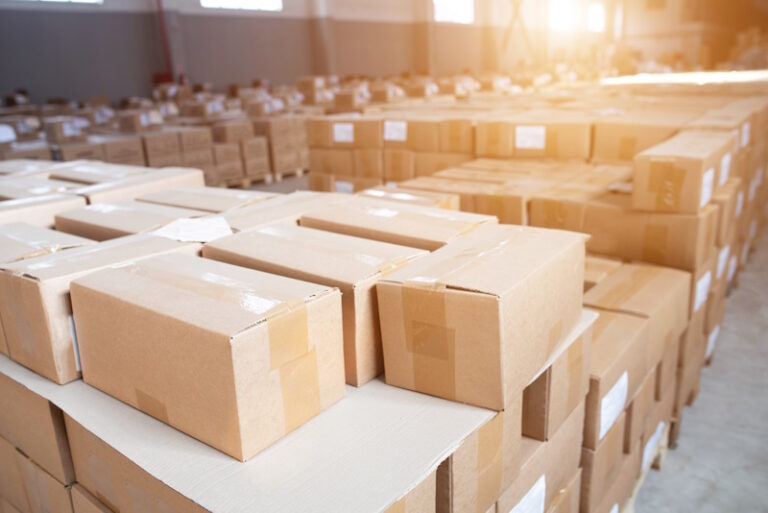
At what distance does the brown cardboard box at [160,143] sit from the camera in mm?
6220

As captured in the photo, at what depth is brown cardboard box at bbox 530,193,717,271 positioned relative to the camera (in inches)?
92.2

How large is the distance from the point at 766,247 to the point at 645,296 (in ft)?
12.6

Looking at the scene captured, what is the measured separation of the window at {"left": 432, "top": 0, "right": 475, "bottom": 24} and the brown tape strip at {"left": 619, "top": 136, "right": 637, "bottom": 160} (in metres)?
12.7

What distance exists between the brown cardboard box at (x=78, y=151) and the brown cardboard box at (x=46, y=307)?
15.2ft

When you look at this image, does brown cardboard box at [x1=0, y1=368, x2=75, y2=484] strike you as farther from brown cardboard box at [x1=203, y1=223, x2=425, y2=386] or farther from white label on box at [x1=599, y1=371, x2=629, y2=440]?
white label on box at [x1=599, y1=371, x2=629, y2=440]

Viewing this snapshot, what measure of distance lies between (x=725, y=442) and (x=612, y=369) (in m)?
1.40

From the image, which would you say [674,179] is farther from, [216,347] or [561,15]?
[561,15]

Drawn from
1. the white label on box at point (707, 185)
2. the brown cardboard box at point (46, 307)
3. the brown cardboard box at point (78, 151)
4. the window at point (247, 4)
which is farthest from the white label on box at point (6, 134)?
the white label on box at point (707, 185)

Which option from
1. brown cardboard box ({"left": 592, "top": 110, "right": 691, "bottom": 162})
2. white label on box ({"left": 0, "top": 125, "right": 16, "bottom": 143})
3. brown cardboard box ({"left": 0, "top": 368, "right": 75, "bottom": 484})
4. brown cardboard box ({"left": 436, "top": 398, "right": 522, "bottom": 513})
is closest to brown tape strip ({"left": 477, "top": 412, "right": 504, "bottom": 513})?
brown cardboard box ({"left": 436, "top": 398, "right": 522, "bottom": 513})

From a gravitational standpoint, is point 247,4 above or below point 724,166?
above

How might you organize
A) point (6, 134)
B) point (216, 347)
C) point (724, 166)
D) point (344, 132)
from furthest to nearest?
1. point (6, 134)
2. point (344, 132)
3. point (724, 166)
4. point (216, 347)

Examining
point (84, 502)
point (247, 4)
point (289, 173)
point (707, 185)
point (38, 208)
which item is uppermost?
point (247, 4)

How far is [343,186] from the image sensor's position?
4238 mm

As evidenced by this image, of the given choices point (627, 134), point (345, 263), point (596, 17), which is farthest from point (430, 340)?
point (596, 17)
